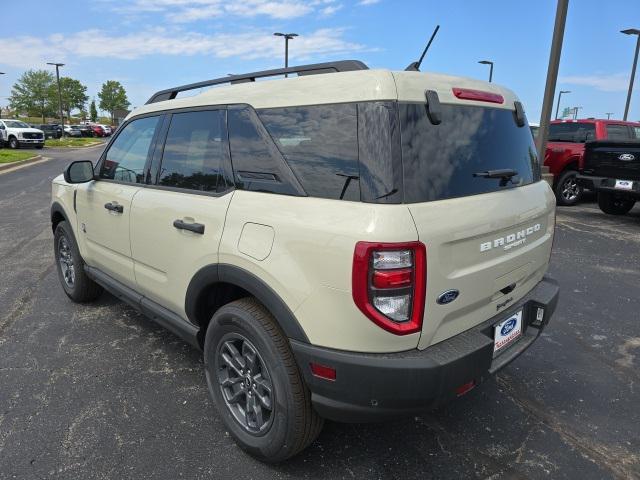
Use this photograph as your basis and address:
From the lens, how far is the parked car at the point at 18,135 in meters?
26.6

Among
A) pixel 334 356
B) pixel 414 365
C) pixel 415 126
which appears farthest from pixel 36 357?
pixel 415 126

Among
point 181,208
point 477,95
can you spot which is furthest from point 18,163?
point 477,95

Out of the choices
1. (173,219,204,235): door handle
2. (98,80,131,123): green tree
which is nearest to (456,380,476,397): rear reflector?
(173,219,204,235): door handle

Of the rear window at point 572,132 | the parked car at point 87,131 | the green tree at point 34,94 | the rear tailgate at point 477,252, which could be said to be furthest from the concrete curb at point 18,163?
the green tree at point 34,94

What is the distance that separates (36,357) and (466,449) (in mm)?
2897

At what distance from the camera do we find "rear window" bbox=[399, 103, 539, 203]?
191 centimetres

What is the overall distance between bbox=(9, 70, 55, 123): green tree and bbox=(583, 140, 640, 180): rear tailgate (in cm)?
6501

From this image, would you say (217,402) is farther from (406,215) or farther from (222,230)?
(406,215)

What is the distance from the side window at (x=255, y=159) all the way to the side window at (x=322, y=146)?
0.05 m

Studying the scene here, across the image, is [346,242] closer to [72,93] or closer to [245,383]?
[245,383]

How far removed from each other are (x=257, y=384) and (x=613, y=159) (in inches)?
328

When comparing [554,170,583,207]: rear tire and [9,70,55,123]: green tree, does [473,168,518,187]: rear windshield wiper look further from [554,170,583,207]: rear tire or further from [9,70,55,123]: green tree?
[9,70,55,123]: green tree

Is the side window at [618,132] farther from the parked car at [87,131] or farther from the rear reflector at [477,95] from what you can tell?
the parked car at [87,131]

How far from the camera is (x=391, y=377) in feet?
6.00
